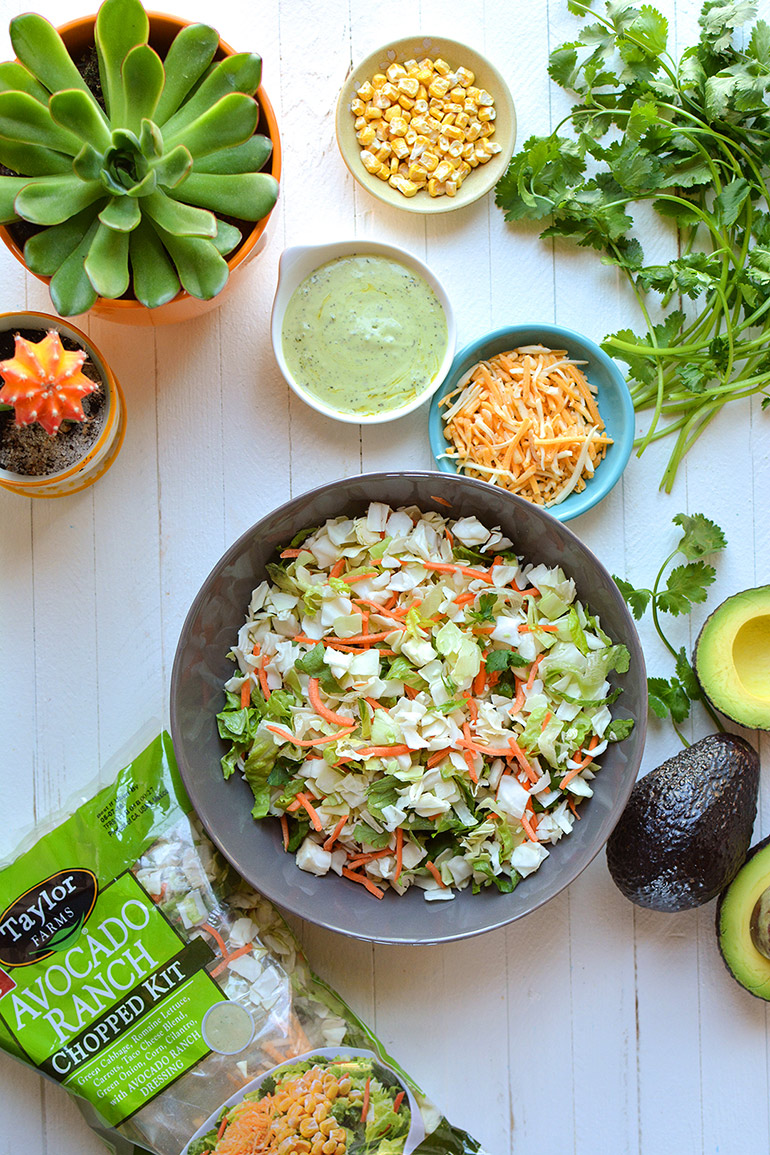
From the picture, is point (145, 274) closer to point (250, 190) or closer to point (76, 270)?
point (76, 270)

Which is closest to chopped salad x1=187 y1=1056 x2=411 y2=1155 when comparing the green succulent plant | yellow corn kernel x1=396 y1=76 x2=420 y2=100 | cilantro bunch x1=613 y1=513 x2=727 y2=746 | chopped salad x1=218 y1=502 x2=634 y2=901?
chopped salad x1=218 y1=502 x2=634 y2=901

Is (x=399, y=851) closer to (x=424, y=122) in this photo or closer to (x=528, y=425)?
(x=528, y=425)

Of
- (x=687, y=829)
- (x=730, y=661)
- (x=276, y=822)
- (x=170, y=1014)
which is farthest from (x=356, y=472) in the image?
(x=170, y=1014)

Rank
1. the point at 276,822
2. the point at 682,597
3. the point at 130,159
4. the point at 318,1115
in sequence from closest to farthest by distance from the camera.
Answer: the point at 130,159, the point at 318,1115, the point at 276,822, the point at 682,597

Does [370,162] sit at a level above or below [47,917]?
above

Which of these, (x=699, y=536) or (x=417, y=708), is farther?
(x=699, y=536)

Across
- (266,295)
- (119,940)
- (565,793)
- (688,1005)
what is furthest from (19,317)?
(688,1005)
